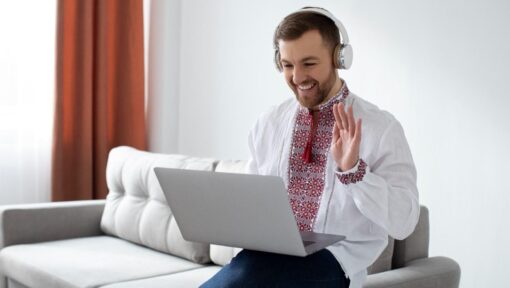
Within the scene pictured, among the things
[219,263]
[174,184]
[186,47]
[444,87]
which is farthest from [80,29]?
[174,184]

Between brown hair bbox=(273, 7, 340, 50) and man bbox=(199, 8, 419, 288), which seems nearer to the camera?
man bbox=(199, 8, 419, 288)

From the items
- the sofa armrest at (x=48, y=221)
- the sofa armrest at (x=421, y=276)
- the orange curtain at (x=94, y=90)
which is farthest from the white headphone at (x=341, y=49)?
the orange curtain at (x=94, y=90)

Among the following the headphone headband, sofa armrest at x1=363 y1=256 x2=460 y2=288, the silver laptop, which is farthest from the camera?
sofa armrest at x1=363 y1=256 x2=460 y2=288

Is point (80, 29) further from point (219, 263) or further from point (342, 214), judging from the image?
point (342, 214)

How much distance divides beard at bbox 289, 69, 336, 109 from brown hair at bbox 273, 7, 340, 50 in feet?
0.28

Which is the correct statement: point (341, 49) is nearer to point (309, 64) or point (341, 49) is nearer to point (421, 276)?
point (309, 64)

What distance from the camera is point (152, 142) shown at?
4.26 m

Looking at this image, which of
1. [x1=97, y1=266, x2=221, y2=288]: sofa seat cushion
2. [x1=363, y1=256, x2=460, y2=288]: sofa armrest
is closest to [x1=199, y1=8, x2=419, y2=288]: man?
[x1=363, y1=256, x2=460, y2=288]: sofa armrest

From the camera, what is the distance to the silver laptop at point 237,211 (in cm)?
135

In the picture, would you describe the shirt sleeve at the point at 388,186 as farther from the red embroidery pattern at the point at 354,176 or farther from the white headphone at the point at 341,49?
the white headphone at the point at 341,49

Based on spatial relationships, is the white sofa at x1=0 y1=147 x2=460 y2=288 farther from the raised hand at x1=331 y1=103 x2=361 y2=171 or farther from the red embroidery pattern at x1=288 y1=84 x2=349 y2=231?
the raised hand at x1=331 y1=103 x2=361 y2=171

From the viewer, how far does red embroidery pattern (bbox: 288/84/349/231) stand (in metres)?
1.66

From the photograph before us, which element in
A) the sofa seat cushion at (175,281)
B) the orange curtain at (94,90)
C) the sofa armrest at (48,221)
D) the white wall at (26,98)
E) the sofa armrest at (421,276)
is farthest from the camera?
the orange curtain at (94,90)

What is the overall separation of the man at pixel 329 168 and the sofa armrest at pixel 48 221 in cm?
159
